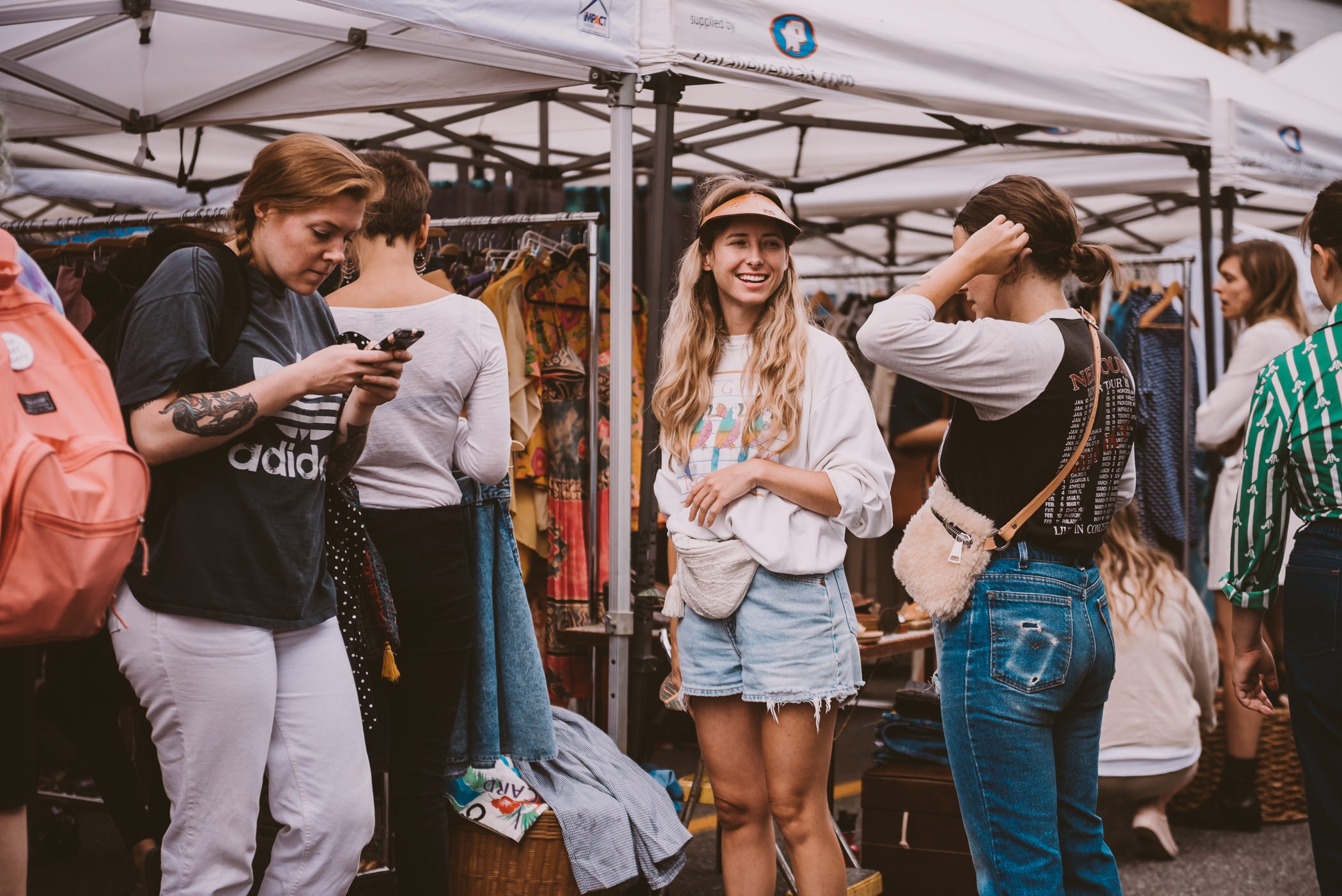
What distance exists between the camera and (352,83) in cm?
452

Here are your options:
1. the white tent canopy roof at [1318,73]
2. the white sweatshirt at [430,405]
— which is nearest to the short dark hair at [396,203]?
the white sweatshirt at [430,405]

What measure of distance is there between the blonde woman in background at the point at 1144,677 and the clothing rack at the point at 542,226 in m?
1.75

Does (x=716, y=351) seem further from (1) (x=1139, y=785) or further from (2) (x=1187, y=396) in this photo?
(2) (x=1187, y=396)

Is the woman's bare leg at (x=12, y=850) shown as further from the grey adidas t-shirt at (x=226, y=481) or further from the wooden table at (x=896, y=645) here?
the wooden table at (x=896, y=645)

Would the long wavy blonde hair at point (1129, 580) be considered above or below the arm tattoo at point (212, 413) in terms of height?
below

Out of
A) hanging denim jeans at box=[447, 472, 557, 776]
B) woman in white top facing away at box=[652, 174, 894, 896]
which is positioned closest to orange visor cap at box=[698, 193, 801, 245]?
woman in white top facing away at box=[652, 174, 894, 896]

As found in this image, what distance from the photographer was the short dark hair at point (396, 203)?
2.87m

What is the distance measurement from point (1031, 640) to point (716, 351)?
103cm

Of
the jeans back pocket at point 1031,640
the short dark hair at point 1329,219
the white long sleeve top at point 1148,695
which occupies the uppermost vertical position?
the short dark hair at point 1329,219

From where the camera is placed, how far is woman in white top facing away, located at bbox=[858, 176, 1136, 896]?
2.17 m

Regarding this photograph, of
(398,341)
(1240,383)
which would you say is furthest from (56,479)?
(1240,383)

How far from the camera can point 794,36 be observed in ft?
12.3

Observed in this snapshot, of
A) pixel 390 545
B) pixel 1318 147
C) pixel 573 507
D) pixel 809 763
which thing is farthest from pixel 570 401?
pixel 1318 147

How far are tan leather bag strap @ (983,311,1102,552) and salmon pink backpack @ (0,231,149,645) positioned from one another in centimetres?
149
